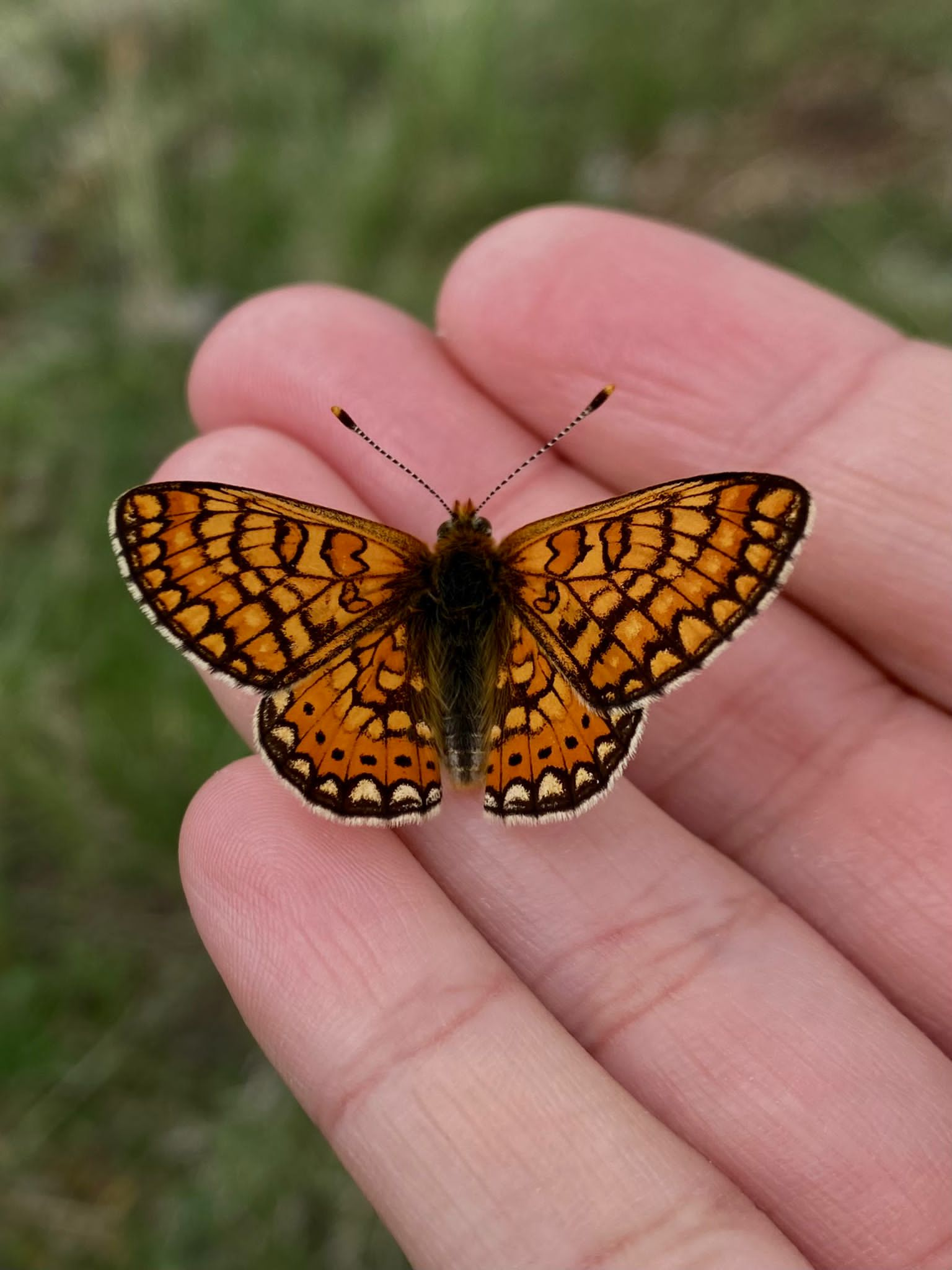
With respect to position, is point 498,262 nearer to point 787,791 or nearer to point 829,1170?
point 787,791

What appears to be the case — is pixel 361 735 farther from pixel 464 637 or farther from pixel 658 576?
pixel 658 576

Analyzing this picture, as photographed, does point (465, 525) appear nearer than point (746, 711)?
Yes

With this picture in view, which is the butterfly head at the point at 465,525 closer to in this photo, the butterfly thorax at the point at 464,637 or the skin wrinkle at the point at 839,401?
the butterfly thorax at the point at 464,637

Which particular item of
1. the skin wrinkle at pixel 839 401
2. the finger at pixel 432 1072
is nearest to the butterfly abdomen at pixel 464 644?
the finger at pixel 432 1072

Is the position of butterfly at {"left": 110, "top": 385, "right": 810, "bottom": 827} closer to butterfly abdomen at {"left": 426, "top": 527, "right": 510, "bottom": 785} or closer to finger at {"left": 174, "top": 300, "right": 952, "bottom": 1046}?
butterfly abdomen at {"left": 426, "top": 527, "right": 510, "bottom": 785}

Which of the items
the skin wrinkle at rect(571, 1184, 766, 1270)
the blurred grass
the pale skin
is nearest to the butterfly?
the pale skin

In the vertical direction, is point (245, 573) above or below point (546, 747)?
above

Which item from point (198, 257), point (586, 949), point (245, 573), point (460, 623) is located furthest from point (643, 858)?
point (198, 257)
